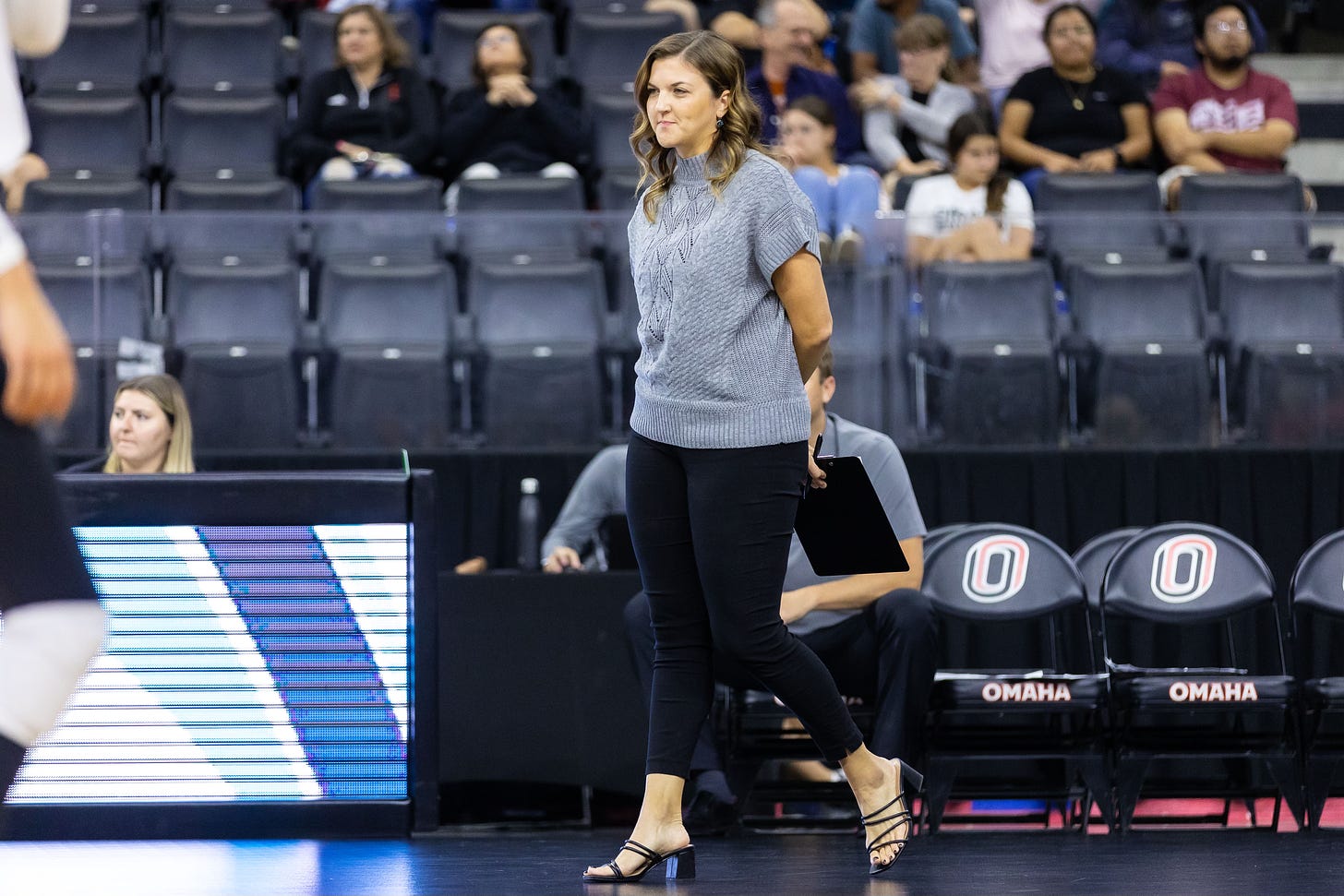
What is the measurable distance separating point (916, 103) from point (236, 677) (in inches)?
216

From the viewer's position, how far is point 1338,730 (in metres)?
4.43

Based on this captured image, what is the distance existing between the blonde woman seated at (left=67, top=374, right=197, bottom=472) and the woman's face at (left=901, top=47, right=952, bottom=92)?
481cm

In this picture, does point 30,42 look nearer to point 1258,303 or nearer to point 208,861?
point 208,861

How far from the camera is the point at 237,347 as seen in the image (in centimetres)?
621

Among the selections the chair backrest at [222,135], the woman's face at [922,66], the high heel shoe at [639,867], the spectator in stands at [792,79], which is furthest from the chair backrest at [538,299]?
the high heel shoe at [639,867]

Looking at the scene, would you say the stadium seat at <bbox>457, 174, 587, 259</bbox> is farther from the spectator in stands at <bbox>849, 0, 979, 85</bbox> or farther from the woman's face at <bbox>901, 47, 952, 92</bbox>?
the spectator in stands at <bbox>849, 0, 979, 85</bbox>

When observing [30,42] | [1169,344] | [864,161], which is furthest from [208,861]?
[864,161]

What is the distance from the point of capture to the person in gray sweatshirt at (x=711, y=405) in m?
3.10

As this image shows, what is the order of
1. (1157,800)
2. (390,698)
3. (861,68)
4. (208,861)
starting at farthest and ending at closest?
(861,68)
(1157,800)
(390,698)
(208,861)

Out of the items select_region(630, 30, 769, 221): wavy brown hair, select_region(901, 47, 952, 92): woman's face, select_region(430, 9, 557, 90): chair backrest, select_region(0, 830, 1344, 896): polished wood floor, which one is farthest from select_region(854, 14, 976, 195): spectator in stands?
select_region(630, 30, 769, 221): wavy brown hair

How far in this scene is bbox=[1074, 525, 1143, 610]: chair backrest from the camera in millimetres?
5008

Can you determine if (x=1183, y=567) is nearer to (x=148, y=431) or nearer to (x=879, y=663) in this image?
(x=879, y=663)

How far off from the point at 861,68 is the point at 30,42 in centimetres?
721

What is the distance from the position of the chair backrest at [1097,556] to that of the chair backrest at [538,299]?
7.45 ft
